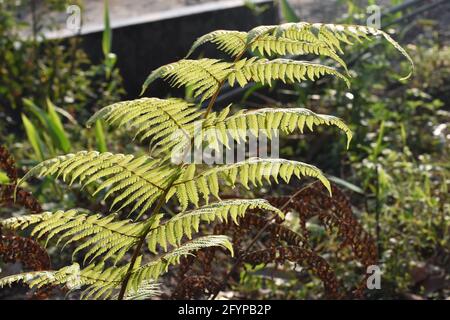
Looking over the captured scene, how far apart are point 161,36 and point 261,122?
17.4ft

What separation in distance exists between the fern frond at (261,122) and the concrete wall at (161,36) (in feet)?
16.1

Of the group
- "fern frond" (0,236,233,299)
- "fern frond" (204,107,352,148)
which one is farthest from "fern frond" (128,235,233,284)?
"fern frond" (204,107,352,148)

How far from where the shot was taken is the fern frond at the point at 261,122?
237 cm

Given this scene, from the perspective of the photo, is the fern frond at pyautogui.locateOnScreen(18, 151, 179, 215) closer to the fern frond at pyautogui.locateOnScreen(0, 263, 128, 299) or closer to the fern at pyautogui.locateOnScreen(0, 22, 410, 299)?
the fern at pyautogui.locateOnScreen(0, 22, 410, 299)

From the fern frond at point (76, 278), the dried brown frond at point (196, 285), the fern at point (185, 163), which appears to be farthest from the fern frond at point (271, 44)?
the dried brown frond at point (196, 285)

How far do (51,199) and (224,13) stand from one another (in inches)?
121

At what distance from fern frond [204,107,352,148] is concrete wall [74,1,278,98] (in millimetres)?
4903

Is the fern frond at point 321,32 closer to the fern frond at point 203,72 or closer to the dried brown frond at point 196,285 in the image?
the fern frond at point 203,72

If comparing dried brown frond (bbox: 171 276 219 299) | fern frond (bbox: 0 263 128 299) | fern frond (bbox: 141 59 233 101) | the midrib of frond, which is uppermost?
fern frond (bbox: 141 59 233 101)

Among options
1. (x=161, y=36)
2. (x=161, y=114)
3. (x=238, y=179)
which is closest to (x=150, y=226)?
(x=161, y=114)

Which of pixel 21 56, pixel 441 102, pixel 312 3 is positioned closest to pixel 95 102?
pixel 21 56

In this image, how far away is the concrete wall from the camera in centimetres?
739
